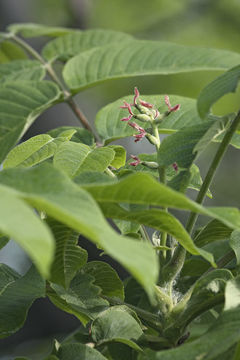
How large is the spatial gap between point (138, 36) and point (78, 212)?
3.23 meters

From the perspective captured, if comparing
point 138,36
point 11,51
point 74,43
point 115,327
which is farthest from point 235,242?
point 138,36

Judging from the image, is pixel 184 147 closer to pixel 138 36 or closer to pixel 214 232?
pixel 214 232

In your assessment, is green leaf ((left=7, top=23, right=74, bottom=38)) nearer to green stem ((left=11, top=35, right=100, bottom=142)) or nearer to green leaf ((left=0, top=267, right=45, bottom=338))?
green stem ((left=11, top=35, right=100, bottom=142))

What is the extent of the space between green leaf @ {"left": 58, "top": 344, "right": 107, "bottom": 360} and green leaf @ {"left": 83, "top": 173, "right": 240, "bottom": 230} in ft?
0.74

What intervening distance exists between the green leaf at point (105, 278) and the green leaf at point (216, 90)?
273 mm

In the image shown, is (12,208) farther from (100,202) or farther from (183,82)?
(183,82)

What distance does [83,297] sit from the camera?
32.4 inches

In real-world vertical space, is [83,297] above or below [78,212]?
below

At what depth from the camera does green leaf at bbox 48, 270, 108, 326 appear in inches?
31.7

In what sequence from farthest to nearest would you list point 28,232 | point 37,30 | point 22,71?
point 37,30 < point 22,71 < point 28,232

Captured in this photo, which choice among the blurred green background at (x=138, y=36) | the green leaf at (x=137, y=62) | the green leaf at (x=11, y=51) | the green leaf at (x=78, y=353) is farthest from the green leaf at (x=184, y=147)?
the blurred green background at (x=138, y=36)

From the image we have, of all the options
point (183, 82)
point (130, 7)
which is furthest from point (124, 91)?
point (130, 7)

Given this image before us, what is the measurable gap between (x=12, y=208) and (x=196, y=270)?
1.78ft

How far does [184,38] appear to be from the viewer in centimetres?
376
